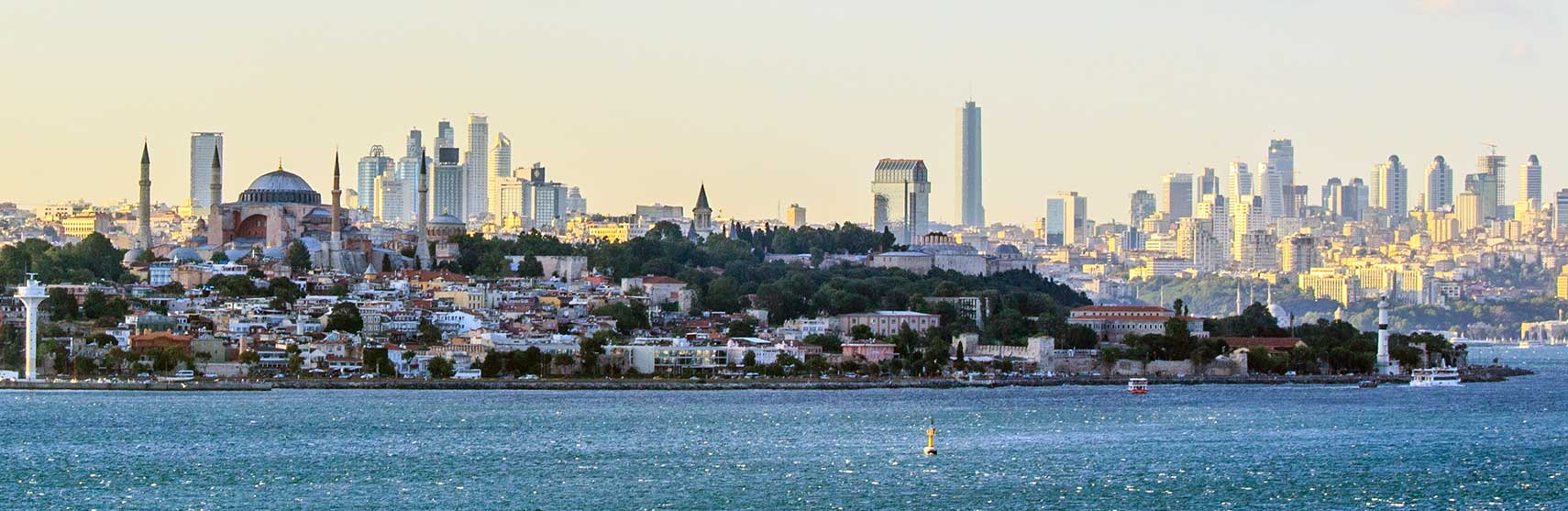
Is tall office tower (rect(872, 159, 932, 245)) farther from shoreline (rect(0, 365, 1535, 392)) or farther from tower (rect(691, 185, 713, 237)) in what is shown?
shoreline (rect(0, 365, 1535, 392))

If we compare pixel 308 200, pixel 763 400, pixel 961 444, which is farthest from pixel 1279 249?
pixel 961 444

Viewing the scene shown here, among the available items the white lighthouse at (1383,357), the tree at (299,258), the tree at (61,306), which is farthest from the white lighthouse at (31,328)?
the white lighthouse at (1383,357)

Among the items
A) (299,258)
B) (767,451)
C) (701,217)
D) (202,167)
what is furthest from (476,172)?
(767,451)

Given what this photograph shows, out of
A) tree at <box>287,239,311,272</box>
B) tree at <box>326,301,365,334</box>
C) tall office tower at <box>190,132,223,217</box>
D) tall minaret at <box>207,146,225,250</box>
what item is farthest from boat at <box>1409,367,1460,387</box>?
tall office tower at <box>190,132,223,217</box>

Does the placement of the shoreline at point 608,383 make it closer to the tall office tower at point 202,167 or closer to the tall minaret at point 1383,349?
the tall minaret at point 1383,349

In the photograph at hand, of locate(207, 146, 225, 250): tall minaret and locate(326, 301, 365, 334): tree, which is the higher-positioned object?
locate(207, 146, 225, 250): tall minaret

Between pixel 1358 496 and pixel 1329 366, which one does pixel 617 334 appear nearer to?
pixel 1329 366

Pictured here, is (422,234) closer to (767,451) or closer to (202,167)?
(767,451)
